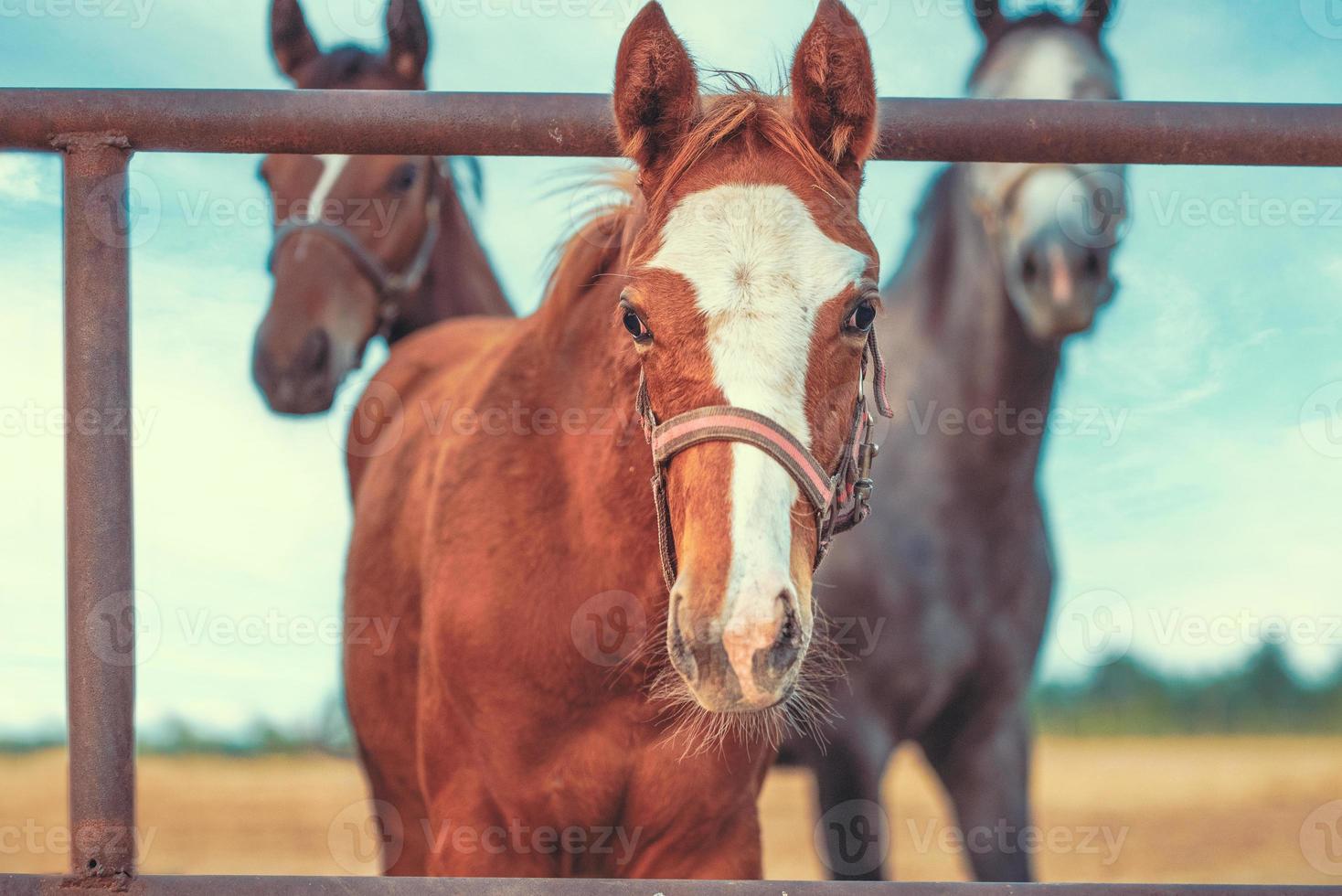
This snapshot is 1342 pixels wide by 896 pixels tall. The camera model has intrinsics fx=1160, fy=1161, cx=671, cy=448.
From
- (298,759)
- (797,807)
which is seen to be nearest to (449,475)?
(797,807)

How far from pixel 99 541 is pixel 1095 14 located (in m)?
3.68

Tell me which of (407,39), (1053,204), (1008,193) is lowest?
(1053,204)

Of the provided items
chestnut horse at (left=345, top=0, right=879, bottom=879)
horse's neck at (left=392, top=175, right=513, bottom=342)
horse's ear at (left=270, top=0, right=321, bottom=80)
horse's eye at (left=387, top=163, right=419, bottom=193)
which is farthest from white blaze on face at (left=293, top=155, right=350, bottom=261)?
chestnut horse at (left=345, top=0, right=879, bottom=879)

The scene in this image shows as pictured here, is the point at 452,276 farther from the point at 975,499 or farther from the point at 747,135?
the point at 747,135

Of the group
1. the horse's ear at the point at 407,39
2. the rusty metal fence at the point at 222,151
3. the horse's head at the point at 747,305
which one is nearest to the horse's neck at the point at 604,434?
the horse's head at the point at 747,305

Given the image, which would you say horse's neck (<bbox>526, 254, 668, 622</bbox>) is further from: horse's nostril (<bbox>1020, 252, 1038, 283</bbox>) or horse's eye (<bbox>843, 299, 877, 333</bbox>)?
horse's nostril (<bbox>1020, 252, 1038, 283</bbox>)

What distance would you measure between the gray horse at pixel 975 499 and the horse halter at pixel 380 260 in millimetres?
1864

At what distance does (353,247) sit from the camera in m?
4.24

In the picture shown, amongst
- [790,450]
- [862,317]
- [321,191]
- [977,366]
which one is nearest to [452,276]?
[321,191]

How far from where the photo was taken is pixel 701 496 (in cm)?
150

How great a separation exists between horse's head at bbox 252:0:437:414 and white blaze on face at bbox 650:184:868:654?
2.72 meters

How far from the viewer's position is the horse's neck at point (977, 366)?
372cm

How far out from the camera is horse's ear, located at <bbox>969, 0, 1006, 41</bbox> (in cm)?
402

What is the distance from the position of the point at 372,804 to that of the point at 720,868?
1.60 meters
